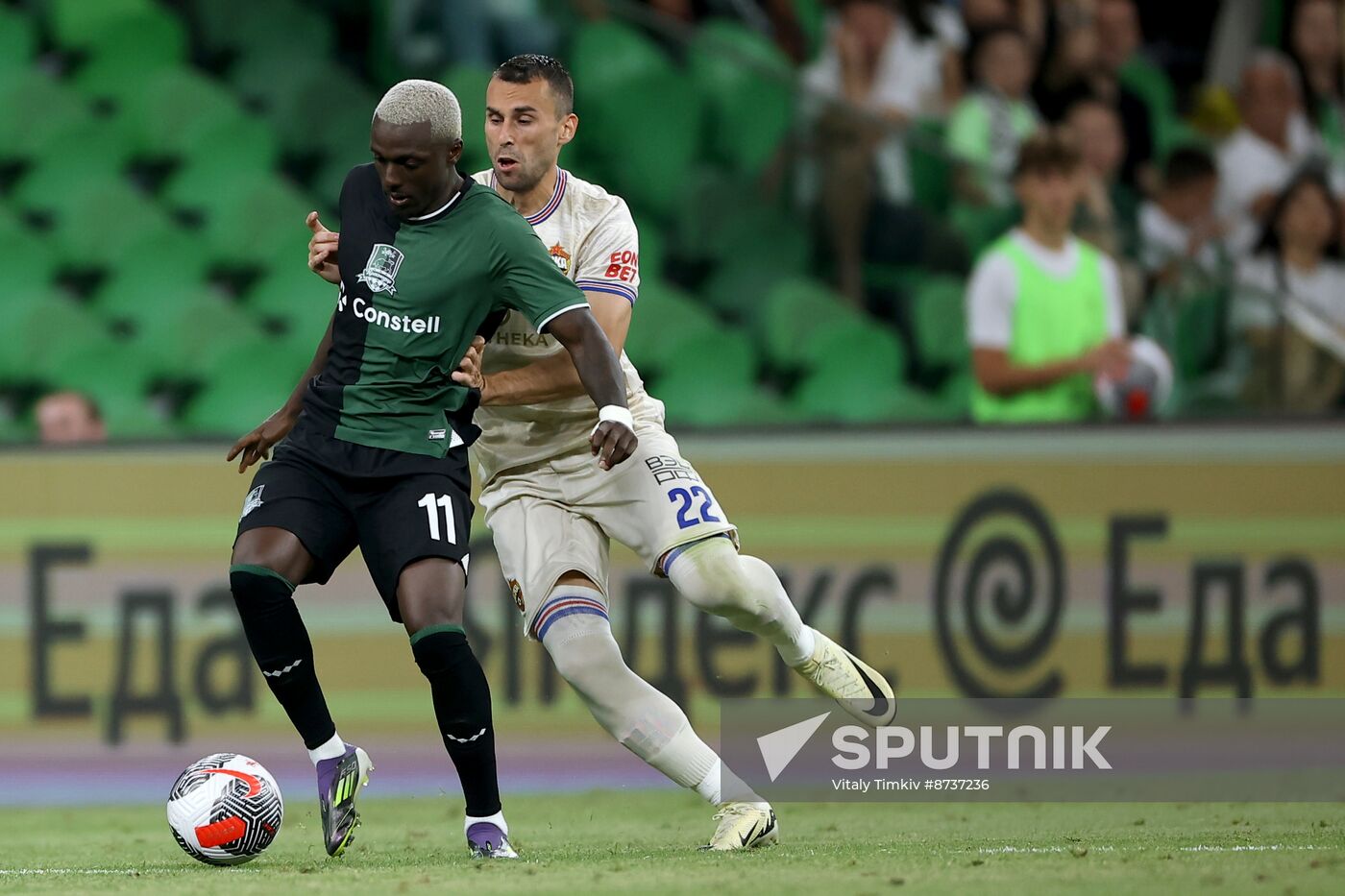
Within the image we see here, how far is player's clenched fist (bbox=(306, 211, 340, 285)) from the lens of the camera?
5844mm

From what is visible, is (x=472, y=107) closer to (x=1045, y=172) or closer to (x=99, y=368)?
(x=99, y=368)

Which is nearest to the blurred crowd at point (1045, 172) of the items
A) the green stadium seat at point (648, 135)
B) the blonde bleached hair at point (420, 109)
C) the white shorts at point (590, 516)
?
the green stadium seat at point (648, 135)

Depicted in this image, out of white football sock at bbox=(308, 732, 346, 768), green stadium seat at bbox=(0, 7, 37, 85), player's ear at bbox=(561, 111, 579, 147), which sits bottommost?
white football sock at bbox=(308, 732, 346, 768)

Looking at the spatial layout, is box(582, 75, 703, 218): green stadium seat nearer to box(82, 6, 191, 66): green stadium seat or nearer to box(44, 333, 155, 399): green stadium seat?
box(44, 333, 155, 399): green stadium seat

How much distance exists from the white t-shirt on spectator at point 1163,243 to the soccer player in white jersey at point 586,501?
10.7 feet

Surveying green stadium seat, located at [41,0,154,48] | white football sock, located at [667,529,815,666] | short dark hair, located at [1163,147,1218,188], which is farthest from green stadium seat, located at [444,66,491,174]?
white football sock, located at [667,529,815,666]

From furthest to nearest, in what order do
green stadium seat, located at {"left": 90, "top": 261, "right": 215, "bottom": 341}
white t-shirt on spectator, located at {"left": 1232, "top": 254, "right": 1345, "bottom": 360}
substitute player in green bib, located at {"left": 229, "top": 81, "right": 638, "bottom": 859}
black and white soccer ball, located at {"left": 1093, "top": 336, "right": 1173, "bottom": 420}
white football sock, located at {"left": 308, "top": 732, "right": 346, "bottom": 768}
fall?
1. green stadium seat, located at {"left": 90, "top": 261, "right": 215, "bottom": 341}
2. white t-shirt on spectator, located at {"left": 1232, "top": 254, "right": 1345, "bottom": 360}
3. black and white soccer ball, located at {"left": 1093, "top": 336, "right": 1173, "bottom": 420}
4. white football sock, located at {"left": 308, "top": 732, "right": 346, "bottom": 768}
5. substitute player in green bib, located at {"left": 229, "top": 81, "right": 638, "bottom": 859}

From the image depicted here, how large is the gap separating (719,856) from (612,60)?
5086mm

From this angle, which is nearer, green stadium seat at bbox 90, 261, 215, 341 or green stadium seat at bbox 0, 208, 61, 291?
green stadium seat at bbox 90, 261, 215, 341

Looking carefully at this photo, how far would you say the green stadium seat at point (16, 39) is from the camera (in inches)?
427

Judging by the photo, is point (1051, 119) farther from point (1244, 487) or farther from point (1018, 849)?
point (1018, 849)

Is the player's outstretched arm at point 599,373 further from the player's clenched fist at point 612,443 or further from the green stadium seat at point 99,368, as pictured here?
the green stadium seat at point 99,368

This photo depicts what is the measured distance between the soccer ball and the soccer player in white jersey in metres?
0.89

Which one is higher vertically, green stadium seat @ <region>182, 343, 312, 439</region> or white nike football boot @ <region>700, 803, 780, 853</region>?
green stadium seat @ <region>182, 343, 312, 439</region>
